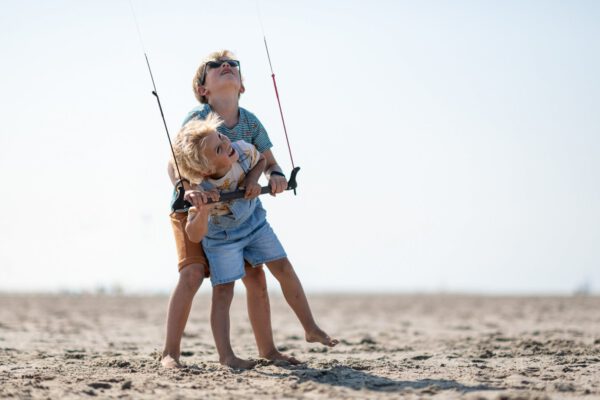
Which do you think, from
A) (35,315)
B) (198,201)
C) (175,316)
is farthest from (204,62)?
(35,315)

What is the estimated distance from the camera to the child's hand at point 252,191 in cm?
488

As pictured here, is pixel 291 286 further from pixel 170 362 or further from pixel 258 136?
pixel 258 136

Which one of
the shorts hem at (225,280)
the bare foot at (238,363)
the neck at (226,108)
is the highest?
the neck at (226,108)

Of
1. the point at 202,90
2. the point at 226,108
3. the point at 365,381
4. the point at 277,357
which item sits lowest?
the point at 365,381

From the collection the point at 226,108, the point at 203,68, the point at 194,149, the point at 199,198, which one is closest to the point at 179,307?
the point at 199,198

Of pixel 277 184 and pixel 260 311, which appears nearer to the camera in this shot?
pixel 277 184

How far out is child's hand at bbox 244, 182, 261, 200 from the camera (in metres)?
4.88

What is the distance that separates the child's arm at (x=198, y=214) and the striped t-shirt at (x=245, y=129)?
1.94ft

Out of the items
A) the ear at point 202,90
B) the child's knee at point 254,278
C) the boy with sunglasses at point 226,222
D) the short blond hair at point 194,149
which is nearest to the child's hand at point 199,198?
the boy with sunglasses at point 226,222

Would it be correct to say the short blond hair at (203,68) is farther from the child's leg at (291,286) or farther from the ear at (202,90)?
the child's leg at (291,286)

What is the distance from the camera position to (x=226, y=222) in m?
5.03

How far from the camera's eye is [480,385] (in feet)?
13.9

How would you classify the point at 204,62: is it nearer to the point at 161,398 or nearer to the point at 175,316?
the point at 175,316

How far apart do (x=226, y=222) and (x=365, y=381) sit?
133 cm
